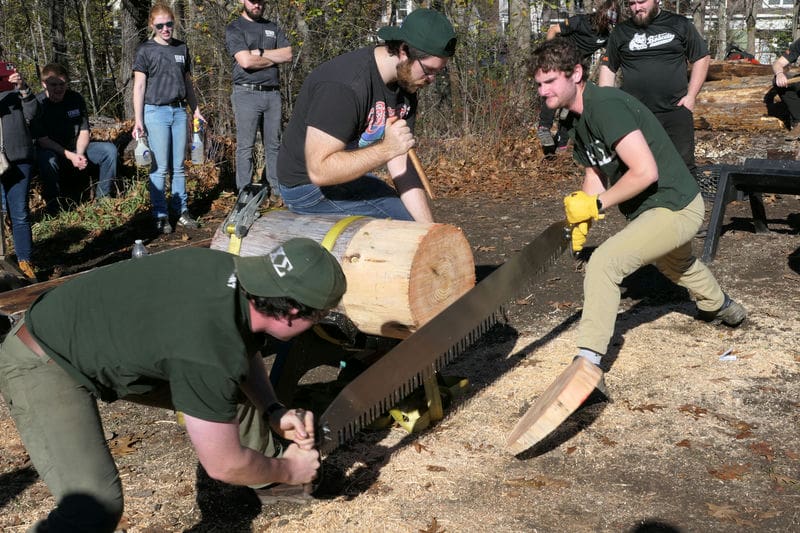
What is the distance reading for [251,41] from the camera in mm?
9641

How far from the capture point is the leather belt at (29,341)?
10.3ft

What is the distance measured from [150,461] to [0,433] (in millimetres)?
1183

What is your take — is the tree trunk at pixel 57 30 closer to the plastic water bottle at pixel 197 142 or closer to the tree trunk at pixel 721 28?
the plastic water bottle at pixel 197 142

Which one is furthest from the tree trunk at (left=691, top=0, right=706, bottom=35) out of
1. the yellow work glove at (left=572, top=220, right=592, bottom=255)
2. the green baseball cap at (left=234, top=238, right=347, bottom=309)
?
the green baseball cap at (left=234, top=238, right=347, bottom=309)

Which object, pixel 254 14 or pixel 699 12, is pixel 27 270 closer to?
pixel 254 14

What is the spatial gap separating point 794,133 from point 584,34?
3.77 meters

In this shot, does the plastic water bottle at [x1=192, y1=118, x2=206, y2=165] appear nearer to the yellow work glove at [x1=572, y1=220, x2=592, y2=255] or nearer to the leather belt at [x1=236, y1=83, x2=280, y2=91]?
the leather belt at [x1=236, y1=83, x2=280, y2=91]

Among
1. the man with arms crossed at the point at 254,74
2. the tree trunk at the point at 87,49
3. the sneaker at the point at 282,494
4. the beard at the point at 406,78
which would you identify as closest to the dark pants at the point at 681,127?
the beard at the point at 406,78

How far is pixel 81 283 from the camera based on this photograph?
10.3 ft

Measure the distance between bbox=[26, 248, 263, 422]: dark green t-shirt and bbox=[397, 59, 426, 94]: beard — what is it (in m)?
2.02

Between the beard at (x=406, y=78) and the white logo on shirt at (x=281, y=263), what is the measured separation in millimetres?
2070

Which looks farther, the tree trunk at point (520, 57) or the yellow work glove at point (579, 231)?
the tree trunk at point (520, 57)

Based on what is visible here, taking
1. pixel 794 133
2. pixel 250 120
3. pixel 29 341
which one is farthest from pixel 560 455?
pixel 794 133

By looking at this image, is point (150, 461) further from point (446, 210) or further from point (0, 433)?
point (446, 210)
